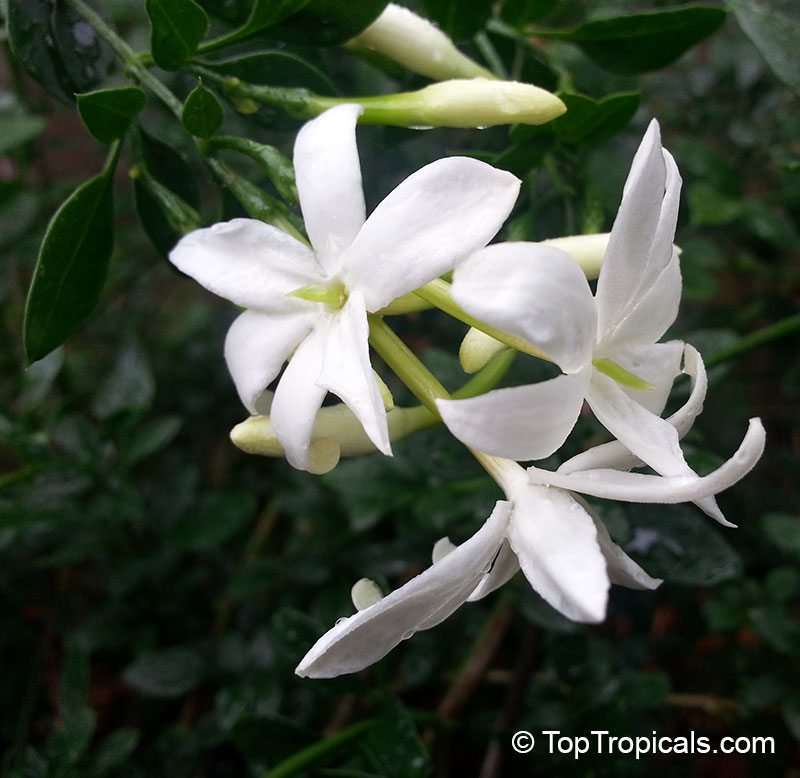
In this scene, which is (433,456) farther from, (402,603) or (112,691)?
(112,691)

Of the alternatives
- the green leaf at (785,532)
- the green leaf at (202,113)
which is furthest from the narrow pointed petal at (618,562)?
the green leaf at (785,532)

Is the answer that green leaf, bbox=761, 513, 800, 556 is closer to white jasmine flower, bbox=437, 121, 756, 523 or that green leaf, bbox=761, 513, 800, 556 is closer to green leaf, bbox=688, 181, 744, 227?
green leaf, bbox=688, 181, 744, 227

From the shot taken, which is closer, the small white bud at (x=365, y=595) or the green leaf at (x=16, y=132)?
the small white bud at (x=365, y=595)

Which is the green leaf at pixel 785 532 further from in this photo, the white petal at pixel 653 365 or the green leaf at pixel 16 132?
the green leaf at pixel 16 132

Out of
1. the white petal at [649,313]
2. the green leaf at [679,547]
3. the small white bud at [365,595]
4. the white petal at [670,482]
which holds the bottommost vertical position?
the green leaf at [679,547]

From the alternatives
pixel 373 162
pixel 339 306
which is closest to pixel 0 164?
pixel 373 162

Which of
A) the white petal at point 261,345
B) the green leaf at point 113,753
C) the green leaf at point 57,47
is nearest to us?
the white petal at point 261,345

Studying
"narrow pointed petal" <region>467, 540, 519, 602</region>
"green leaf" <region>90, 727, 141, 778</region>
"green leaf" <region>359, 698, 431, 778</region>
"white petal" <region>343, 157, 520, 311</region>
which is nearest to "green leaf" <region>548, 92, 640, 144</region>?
"white petal" <region>343, 157, 520, 311</region>
